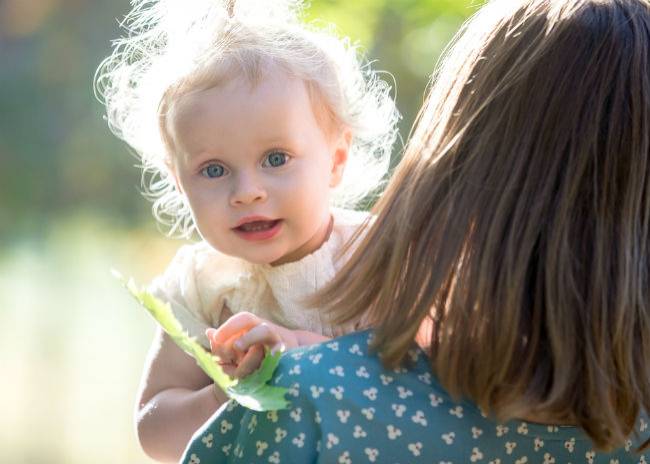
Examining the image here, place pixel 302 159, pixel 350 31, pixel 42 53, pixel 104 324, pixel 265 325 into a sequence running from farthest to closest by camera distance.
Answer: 1. pixel 42 53
2. pixel 104 324
3. pixel 350 31
4. pixel 302 159
5. pixel 265 325

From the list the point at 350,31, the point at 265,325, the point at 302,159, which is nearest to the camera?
the point at 265,325

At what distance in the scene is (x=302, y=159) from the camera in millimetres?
2473

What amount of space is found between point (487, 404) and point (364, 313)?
0.90 feet

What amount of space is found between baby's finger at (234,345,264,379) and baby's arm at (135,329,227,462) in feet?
1.13

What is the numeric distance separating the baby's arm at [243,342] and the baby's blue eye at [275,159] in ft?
1.37

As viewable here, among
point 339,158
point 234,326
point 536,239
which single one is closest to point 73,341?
point 339,158

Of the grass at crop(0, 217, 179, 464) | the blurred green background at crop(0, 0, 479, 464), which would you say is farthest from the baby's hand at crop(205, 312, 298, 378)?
the grass at crop(0, 217, 179, 464)

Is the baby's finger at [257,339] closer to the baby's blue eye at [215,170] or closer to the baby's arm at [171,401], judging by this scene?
the baby's arm at [171,401]

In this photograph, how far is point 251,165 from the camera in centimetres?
240

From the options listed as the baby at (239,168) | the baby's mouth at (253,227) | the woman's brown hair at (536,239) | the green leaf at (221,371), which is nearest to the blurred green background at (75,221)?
the baby at (239,168)

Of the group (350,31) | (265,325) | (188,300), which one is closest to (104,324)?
(350,31)

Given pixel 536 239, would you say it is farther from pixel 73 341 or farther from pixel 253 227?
pixel 73 341

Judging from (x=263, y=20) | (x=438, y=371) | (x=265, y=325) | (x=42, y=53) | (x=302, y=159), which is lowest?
(x=438, y=371)

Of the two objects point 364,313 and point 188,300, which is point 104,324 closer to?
point 188,300
